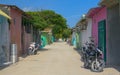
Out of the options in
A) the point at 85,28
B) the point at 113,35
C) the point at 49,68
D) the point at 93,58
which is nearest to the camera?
the point at 93,58

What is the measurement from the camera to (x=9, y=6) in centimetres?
2336

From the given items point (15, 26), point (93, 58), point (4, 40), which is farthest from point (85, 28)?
point (93, 58)

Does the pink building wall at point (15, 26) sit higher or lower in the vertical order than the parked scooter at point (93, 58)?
higher

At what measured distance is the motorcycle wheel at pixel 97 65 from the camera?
16312mm

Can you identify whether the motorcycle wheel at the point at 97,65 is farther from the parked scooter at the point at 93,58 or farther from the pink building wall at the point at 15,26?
the pink building wall at the point at 15,26

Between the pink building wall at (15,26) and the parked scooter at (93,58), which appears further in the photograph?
the pink building wall at (15,26)

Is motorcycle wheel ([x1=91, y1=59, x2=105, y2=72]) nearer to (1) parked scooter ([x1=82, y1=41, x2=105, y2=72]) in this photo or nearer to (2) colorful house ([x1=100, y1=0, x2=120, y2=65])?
(1) parked scooter ([x1=82, y1=41, x2=105, y2=72])

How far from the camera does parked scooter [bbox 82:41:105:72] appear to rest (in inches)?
647

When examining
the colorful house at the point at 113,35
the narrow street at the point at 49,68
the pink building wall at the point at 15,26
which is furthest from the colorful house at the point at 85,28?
the colorful house at the point at 113,35

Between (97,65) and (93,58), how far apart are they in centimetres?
82

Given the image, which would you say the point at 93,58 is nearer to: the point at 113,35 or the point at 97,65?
the point at 97,65

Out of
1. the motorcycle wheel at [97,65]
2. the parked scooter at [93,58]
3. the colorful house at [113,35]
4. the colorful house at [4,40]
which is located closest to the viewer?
the motorcycle wheel at [97,65]

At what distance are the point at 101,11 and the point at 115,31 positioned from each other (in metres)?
2.87

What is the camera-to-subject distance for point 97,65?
1645cm
